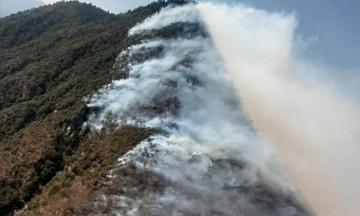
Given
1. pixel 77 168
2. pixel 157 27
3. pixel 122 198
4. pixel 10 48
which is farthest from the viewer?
pixel 10 48

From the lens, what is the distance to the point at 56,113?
4031 inches

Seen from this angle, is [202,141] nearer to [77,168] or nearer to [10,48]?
[77,168]

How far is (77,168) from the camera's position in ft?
287

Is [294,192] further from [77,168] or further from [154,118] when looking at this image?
[77,168]

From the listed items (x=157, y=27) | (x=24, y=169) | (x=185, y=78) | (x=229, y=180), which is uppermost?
(x=157, y=27)

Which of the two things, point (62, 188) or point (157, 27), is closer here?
point (62, 188)

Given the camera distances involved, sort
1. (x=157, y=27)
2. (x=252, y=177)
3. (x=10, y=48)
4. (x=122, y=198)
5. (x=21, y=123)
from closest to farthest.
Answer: (x=122, y=198) < (x=252, y=177) < (x=21, y=123) < (x=157, y=27) < (x=10, y=48)

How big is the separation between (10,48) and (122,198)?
82899 mm

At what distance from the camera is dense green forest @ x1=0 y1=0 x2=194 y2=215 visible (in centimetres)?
8350

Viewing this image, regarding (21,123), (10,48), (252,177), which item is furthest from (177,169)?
(10,48)

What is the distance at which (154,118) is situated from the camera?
99.1 metres

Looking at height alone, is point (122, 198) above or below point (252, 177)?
below

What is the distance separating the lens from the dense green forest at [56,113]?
8350 centimetres

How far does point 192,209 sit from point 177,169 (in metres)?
8.77
